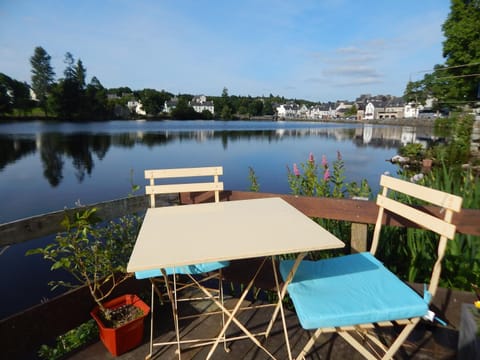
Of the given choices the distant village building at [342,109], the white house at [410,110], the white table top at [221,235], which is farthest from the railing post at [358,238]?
the distant village building at [342,109]

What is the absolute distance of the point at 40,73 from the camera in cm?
6309

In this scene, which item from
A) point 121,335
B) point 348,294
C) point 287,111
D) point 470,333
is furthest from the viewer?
point 287,111

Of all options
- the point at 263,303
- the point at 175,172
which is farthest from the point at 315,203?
the point at 175,172

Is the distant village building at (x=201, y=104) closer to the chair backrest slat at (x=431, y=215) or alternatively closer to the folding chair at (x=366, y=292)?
the chair backrest slat at (x=431, y=215)

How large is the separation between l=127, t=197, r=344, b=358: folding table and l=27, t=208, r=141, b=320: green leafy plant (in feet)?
1.44

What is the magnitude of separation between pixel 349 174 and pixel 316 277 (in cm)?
1154

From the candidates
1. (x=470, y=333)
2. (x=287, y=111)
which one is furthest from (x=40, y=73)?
(x=287, y=111)

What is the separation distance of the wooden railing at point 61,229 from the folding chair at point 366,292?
17 centimetres

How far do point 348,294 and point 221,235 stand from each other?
0.71 metres

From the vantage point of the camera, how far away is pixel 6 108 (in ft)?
171

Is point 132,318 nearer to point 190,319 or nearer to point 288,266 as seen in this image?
point 190,319

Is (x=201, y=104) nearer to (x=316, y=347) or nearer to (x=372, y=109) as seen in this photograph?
(x=372, y=109)

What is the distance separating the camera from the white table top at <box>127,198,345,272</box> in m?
1.18

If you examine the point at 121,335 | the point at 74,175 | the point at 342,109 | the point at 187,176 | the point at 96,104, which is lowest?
the point at 74,175
